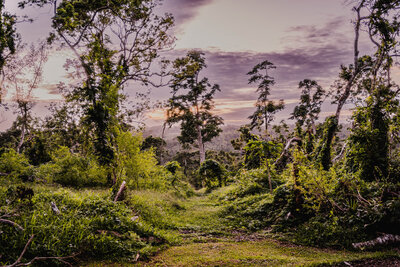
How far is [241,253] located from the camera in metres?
5.11

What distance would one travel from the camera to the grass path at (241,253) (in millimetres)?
4445

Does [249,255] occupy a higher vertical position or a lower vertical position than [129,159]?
lower

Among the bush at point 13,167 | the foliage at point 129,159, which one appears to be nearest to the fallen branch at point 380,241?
the foliage at point 129,159

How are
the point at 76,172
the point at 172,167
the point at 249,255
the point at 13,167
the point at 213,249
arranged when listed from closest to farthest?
the point at 249,255
the point at 213,249
the point at 13,167
the point at 76,172
the point at 172,167

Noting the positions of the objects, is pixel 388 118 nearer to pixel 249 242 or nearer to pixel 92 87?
pixel 249 242

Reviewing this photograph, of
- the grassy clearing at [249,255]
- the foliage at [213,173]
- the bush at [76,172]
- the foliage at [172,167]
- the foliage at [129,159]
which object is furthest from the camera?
the foliage at [213,173]

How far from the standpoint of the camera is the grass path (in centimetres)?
445

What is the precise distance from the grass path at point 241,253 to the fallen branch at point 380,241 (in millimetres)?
302

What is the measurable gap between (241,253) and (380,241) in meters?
3.10

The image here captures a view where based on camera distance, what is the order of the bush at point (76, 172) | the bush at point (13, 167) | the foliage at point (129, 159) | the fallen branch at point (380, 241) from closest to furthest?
the fallen branch at point (380, 241), the foliage at point (129, 159), the bush at point (13, 167), the bush at point (76, 172)

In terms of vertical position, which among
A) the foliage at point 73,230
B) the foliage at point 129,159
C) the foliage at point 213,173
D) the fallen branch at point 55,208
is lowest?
the foliage at point 213,173

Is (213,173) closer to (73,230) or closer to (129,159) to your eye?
(129,159)

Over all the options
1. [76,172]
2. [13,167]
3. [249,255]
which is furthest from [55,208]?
[76,172]

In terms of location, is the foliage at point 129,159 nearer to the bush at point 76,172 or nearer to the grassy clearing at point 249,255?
the bush at point 76,172
